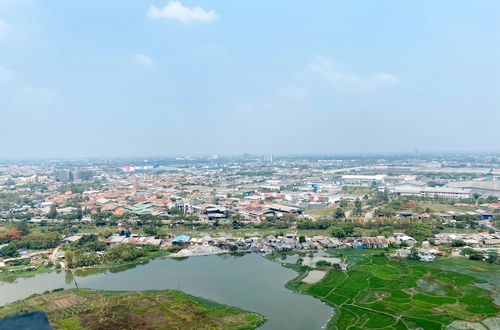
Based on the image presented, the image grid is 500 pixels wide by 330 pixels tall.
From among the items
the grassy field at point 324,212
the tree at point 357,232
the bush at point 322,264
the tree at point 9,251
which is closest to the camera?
the bush at point 322,264

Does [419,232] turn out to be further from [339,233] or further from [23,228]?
[23,228]

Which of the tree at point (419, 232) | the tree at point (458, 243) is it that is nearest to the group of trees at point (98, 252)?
the tree at point (419, 232)

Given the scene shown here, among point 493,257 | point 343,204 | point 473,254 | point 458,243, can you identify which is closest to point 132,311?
point 473,254

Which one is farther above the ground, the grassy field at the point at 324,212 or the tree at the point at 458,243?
the tree at the point at 458,243

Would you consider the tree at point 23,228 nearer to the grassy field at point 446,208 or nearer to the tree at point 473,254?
the tree at point 473,254

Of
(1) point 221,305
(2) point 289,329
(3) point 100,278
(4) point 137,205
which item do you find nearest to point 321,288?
(2) point 289,329

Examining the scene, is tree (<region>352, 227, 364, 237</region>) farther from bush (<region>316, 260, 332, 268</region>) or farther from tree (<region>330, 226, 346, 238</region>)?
bush (<region>316, 260, 332, 268</region>)
